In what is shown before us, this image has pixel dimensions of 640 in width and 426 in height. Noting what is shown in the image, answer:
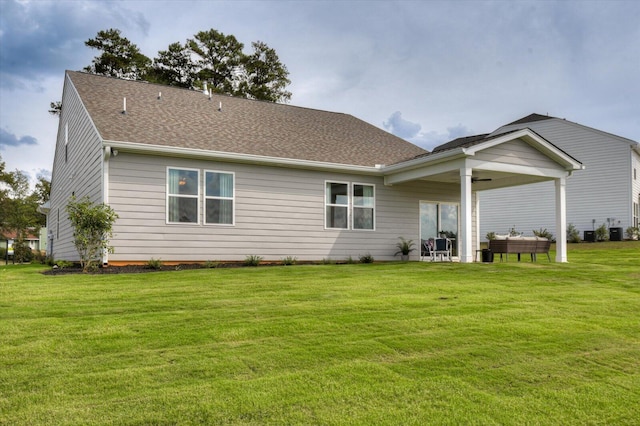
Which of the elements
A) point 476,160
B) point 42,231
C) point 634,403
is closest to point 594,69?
point 476,160

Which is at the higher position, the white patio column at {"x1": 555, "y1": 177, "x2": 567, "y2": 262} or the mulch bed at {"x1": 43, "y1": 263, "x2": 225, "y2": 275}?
the white patio column at {"x1": 555, "y1": 177, "x2": 567, "y2": 262}

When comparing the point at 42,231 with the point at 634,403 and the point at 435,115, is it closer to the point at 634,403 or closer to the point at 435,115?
the point at 435,115

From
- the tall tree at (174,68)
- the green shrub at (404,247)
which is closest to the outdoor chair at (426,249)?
the green shrub at (404,247)

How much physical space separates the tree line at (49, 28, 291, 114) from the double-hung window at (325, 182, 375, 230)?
16858mm

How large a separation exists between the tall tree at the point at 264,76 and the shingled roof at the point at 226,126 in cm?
1311

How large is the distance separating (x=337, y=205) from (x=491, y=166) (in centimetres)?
453

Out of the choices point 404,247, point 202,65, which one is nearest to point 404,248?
point 404,247

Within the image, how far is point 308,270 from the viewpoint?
1169 centimetres

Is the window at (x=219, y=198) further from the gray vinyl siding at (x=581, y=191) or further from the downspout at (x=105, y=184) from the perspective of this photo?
the gray vinyl siding at (x=581, y=191)

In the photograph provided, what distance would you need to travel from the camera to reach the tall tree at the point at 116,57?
97.4 feet

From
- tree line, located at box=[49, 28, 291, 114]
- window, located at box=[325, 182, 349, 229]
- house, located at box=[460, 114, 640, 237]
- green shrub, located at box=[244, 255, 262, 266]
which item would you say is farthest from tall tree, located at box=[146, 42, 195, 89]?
green shrub, located at box=[244, 255, 262, 266]

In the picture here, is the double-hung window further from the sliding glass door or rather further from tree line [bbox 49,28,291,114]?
tree line [bbox 49,28,291,114]

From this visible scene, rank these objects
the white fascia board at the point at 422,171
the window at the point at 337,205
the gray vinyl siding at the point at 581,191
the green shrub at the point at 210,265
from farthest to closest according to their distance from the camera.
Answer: the gray vinyl siding at the point at 581,191 → the window at the point at 337,205 → the white fascia board at the point at 422,171 → the green shrub at the point at 210,265

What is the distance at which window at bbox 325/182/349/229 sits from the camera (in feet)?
50.6
